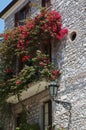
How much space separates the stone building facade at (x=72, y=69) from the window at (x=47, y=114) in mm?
328

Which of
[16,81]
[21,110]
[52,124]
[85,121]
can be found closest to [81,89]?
[85,121]

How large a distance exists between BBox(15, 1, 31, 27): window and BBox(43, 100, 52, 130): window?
14.8 ft

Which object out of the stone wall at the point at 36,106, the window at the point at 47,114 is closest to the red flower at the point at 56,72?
the stone wall at the point at 36,106

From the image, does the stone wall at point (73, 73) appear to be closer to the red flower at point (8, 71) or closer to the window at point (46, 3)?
the window at point (46, 3)

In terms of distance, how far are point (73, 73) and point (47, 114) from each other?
2.45 m

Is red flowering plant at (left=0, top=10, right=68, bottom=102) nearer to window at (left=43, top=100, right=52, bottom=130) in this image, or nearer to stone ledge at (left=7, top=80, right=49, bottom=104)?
stone ledge at (left=7, top=80, right=49, bottom=104)

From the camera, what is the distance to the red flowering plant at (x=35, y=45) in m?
14.0

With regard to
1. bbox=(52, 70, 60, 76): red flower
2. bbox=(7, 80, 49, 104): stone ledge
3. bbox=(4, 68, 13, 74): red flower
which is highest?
bbox=(4, 68, 13, 74): red flower

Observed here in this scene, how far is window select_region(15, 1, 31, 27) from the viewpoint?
1766 centimetres

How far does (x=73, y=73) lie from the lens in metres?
13.1

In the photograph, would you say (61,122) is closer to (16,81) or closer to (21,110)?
(16,81)

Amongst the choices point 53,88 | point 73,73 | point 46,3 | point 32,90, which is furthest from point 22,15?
point 53,88

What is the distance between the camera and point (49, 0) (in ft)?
52.1

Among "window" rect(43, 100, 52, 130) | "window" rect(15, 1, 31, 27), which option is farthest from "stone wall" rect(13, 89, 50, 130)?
"window" rect(15, 1, 31, 27)
